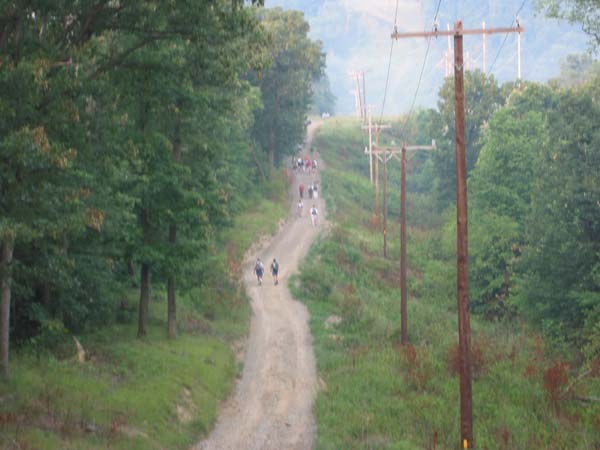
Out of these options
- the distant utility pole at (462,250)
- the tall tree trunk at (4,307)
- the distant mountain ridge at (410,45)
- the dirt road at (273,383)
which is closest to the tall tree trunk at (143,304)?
the dirt road at (273,383)

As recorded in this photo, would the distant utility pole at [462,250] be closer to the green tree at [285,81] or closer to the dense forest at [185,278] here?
the dense forest at [185,278]

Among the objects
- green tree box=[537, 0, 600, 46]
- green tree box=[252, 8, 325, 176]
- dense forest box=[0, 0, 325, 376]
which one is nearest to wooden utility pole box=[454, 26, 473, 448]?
dense forest box=[0, 0, 325, 376]

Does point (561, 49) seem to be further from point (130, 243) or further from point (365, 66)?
point (130, 243)

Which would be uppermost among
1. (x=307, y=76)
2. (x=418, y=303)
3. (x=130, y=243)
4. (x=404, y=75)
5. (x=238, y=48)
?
(x=404, y=75)

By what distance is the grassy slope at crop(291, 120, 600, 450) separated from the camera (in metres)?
16.7

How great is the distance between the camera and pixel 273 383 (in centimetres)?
2277

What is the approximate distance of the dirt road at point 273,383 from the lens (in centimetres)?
1731

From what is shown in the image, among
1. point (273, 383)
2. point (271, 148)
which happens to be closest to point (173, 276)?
point (273, 383)

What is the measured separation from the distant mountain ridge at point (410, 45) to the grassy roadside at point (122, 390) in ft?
421

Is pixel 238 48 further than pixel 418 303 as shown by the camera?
No

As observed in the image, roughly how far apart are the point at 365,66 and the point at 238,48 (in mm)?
160365

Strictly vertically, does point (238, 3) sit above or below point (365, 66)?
below

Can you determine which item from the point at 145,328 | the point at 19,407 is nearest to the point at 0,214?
the point at 19,407

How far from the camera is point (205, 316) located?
3119 centimetres
